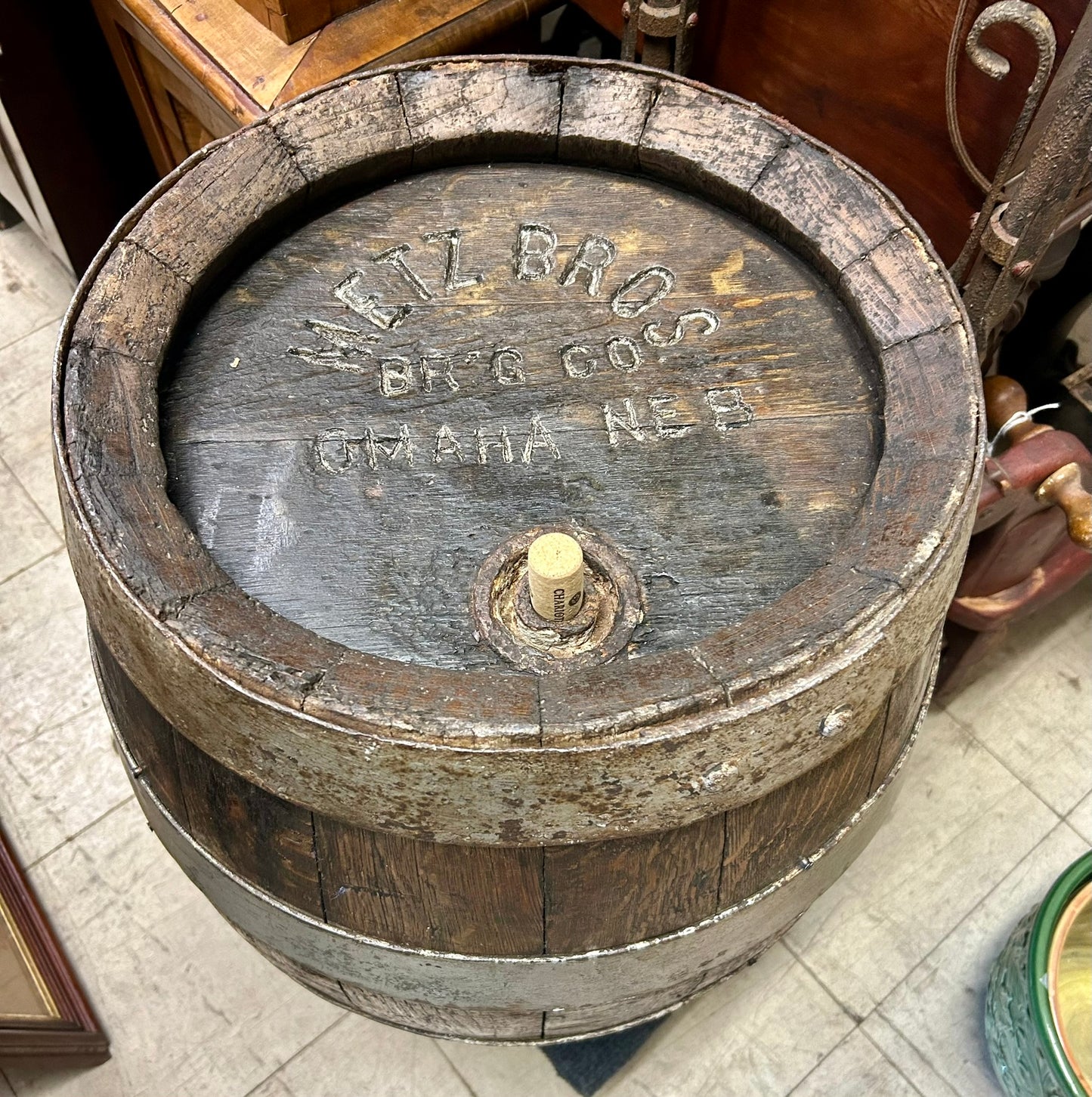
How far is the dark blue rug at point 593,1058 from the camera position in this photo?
2188mm

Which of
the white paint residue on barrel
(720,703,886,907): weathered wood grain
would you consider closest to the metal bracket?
the white paint residue on barrel

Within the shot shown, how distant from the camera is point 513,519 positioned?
133 cm

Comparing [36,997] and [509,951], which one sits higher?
[509,951]

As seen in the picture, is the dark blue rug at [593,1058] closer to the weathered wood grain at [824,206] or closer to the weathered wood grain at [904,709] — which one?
the weathered wood grain at [904,709]

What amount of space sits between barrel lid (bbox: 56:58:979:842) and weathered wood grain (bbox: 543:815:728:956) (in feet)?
0.27

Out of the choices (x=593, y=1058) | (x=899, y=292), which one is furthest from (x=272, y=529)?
(x=593, y=1058)

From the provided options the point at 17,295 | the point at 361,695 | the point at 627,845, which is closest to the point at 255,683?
the point at 361,695

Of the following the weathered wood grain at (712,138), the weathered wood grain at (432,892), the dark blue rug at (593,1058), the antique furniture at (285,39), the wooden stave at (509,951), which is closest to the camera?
the weathered wood grain at (432,892)

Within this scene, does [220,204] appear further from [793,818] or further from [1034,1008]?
[1034,1008]

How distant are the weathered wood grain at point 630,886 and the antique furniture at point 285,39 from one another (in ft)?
4.96

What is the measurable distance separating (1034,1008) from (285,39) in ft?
7.33

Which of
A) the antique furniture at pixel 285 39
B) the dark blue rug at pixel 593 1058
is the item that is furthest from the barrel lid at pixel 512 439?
the dark blue rug at pixel 593 1058

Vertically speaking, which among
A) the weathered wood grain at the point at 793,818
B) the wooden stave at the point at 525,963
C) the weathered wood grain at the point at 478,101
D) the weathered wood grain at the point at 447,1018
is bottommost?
the weathered wood grain at the point at 447,1018

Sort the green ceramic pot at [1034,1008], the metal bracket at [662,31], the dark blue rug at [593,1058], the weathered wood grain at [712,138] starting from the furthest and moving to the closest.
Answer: the dark blue rug at [593,1058] < the green ceramic pot at [1034,1008] < the metal bracket at [662,31] < the weathered wood grain at [712,138]
